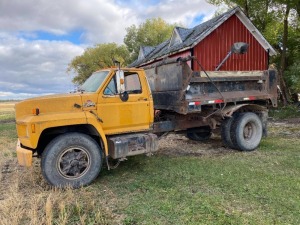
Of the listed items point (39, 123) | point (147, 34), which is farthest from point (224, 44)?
point (147, 34)

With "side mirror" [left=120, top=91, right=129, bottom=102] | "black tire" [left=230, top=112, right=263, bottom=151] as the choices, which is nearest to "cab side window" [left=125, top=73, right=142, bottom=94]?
"side mirror" [left=120, top=91, right=129, bottom=102]

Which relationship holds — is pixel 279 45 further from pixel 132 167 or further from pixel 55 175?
pixel 55 175

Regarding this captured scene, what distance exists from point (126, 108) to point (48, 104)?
5.12ft

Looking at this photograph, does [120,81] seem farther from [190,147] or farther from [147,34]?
[147,34]

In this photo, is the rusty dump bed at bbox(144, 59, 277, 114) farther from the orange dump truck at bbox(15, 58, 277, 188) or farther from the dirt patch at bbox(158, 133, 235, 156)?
the dirt patch at bbox(158, 133, 235, 156)

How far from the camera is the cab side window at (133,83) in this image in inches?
250

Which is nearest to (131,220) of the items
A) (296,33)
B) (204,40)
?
(204,40)

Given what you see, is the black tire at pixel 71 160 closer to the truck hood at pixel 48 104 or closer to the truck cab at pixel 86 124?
the truck cab at pixel 86 124

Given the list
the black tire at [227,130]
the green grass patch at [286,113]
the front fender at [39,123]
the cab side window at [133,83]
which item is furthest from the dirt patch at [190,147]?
the green grass patch at [286,113]

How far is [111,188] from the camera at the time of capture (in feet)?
18.1

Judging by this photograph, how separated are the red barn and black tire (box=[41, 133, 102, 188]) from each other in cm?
1387

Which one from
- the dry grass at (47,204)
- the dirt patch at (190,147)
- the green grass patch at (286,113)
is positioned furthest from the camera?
the green grass patch at (286,113)

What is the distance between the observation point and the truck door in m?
5.95

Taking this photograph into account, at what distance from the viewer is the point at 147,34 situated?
151ft
